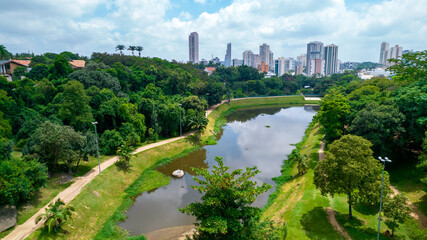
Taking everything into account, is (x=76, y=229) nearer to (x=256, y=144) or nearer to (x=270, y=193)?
(x=270, y=193)

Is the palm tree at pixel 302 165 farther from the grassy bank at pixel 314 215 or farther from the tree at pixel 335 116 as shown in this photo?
the tree at pixel 335 116

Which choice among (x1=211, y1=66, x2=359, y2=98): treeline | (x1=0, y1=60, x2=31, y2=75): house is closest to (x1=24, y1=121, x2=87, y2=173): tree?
(x1=0, y1=60, x2=31, y2=75): house

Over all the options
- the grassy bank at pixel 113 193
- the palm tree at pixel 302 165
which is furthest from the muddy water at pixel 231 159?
the palm tree at pixel 302 165

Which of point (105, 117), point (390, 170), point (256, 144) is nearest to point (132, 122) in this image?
point (105, 117)

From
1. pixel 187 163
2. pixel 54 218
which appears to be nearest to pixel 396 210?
pixel 54 218

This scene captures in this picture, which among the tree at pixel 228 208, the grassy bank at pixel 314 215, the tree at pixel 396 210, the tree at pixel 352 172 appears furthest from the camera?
the grassy bank at pixel 314 215

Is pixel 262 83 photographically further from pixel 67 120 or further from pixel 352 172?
pixel 352 172
